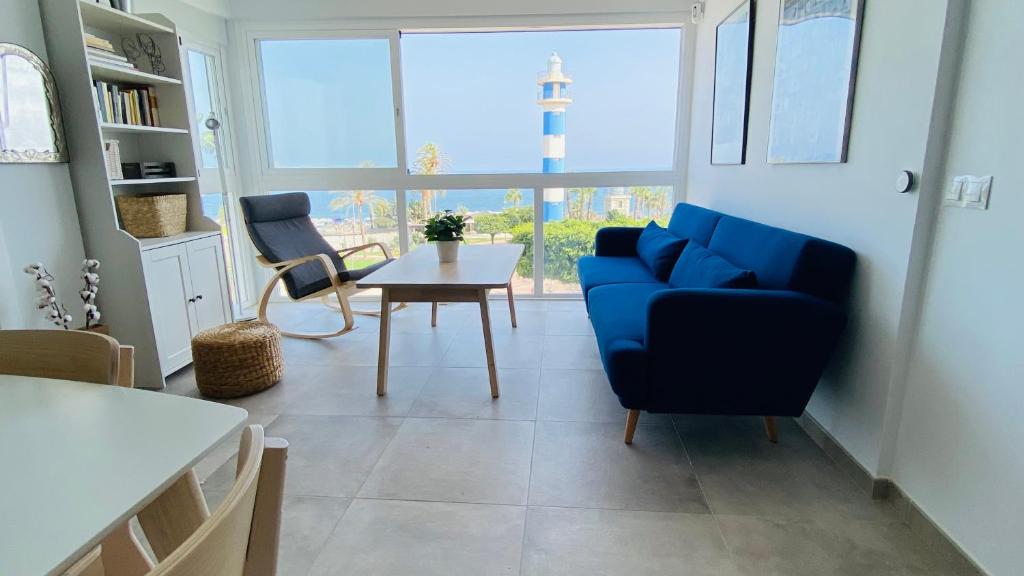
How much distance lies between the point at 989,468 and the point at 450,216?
8.31 feet

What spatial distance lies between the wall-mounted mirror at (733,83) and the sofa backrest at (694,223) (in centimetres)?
35

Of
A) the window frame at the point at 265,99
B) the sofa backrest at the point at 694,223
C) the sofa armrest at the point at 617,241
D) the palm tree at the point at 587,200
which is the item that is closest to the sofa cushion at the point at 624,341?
the sofa backrest at the point at 694,223

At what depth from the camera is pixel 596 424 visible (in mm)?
2402

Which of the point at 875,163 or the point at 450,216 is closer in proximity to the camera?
the point at 875,163

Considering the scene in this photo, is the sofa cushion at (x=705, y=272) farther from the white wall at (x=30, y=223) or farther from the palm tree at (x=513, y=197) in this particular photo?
the white wall at (x=30, y=223)

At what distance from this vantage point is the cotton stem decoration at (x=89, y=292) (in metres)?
2.54

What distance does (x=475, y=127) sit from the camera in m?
4.36

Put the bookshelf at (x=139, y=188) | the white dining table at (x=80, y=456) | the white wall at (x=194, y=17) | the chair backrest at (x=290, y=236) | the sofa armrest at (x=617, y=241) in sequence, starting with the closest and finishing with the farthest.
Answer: the white dining table at (x=80, y=456)
the bookshelf at (x=139, y=188)
the white wall at (x=194, y=17)
the chair backrest at (x=290, y=236)
the sofa armrest at (x=617, y=241)

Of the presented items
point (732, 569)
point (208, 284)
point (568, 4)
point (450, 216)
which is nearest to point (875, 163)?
point (732, 569)

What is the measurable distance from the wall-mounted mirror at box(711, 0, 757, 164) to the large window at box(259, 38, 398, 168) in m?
2.51

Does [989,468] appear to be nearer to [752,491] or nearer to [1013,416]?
[1013,416]

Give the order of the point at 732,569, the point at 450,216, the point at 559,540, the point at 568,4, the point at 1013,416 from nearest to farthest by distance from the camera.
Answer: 1. the point at 1013,416
2. the point at 732,569
3. the point at 559,540
4. the point at 450,216
5. the point at 568,4

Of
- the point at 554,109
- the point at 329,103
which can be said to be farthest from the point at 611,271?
the point at 329,103

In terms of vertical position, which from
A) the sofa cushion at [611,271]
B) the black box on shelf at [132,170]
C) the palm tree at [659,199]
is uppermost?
the black box on shelf at [132,170]
